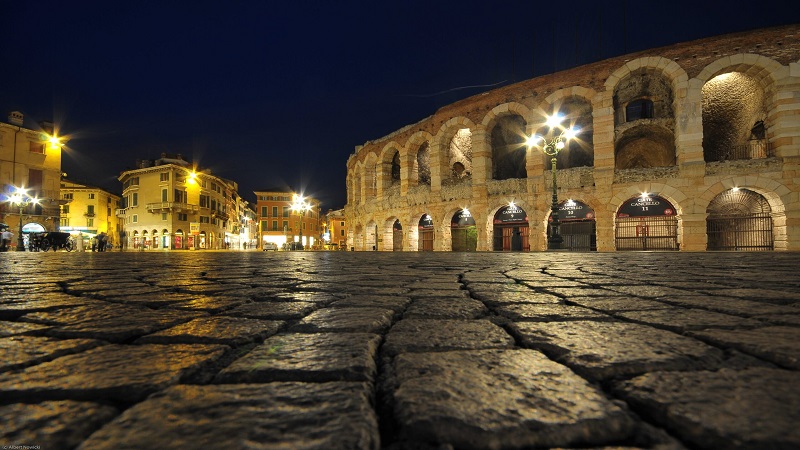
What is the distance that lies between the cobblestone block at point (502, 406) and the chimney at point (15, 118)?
4432 centimetres

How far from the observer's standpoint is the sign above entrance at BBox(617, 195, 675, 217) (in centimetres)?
1695

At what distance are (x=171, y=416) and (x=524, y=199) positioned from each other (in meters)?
20.1

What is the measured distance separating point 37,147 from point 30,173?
2.38 m

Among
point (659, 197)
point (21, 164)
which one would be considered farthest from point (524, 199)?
point (21, 164)

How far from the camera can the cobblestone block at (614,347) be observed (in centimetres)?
110

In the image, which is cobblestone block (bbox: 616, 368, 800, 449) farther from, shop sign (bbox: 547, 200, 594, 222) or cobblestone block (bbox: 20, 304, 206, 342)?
shop sign (bbox: 547, 200, 594, 222)

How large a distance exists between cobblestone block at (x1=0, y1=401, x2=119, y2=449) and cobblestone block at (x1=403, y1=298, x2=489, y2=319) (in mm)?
1312

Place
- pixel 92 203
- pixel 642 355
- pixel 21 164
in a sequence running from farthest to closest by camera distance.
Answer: pixel 92 203 < pixel 21 164 < pixel 642 355

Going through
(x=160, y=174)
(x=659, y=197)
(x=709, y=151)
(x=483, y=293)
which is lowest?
(x=483, y=293)

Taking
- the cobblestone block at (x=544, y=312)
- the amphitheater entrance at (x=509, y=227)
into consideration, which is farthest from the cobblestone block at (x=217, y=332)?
the amphitheater entrance at (x=509, y=227)

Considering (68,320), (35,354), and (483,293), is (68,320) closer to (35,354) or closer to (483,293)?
(35,354)

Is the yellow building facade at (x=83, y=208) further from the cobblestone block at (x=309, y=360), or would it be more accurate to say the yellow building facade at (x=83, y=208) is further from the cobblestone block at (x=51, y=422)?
the cobblestone block at (x=51, y=422)

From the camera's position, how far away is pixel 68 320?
177 centimetres

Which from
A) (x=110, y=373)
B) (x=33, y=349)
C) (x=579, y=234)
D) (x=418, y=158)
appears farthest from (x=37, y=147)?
(x=110, y=373)
